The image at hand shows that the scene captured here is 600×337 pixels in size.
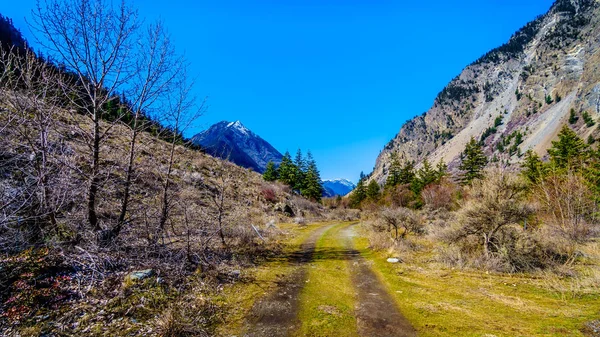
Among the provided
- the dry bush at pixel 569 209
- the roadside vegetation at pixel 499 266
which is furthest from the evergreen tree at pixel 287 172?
the dry bush at pixel 569 209

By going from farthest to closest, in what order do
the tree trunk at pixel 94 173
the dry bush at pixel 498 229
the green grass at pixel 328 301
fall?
the dry bush at pixel 498 229 → the tree trunk at pixel 94 173 → the green grass at pixel 328 301

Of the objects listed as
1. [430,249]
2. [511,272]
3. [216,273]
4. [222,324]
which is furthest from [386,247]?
[222,324]

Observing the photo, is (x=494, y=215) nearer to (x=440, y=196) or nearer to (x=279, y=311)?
(x=279, y=311)

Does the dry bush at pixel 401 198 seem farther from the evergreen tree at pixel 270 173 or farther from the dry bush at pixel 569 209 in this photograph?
the dry bush at pixel 569 209

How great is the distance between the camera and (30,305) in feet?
18.8

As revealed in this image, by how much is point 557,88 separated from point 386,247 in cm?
20792

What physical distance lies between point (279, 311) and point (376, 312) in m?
2.71

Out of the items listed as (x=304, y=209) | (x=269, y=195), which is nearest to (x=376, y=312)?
(x=269, y=195)

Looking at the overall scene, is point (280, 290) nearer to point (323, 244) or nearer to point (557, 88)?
point (323, 244)

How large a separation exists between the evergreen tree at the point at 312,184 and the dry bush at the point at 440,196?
2443cm

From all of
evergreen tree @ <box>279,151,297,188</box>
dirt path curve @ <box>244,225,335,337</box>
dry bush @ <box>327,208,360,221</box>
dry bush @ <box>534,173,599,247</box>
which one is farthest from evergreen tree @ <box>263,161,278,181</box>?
dirt path curve @ <box>244,225,335,337</box>

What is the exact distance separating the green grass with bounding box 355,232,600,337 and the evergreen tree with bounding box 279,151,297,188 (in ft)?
157

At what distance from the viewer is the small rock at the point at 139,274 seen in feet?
24.7

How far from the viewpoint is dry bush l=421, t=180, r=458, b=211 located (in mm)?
35281
